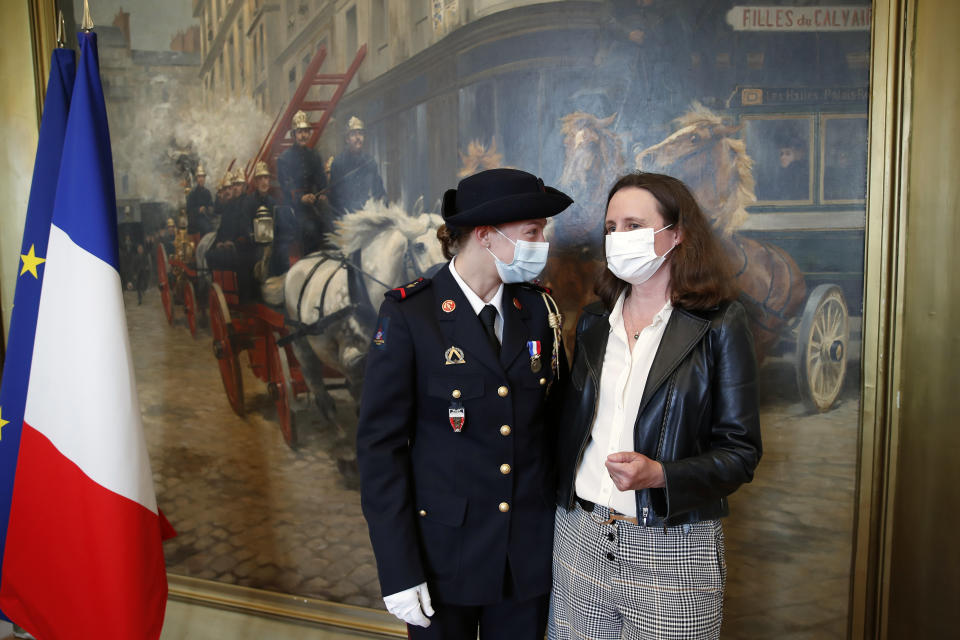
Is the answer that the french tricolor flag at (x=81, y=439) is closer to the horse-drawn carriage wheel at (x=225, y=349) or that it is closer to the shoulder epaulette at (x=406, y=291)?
the horse-drawn carriage wheel at (x=225, y=349)

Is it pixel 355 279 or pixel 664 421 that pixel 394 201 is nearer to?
pixel 355 279

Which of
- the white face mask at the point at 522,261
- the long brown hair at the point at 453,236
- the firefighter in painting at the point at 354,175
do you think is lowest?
the white face mask at the point at 522,261

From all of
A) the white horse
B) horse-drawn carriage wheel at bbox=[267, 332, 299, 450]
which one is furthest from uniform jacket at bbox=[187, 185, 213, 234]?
horse-drawn carriage wheel at bbox=[267, 332, 299, 450]

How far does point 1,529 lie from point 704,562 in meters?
2.66

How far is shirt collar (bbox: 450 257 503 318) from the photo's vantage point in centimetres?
178

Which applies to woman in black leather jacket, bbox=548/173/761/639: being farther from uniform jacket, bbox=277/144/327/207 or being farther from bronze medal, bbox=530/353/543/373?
uniform jacket, bbox=277/144/327/207

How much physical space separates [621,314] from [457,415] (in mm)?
565

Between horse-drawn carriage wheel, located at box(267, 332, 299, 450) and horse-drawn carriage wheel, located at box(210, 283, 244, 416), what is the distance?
0.63 ft

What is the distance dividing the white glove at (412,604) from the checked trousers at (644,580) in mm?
404

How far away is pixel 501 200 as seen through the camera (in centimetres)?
169

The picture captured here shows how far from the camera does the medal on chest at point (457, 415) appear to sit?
1699 millimetres

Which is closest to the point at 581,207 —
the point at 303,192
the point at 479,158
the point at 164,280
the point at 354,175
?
the point at 479,158

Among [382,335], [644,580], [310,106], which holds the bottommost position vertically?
[644,580]

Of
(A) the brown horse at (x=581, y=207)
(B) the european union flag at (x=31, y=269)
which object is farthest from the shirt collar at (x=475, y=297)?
(B) the european union flag at (x=31, y=269)
